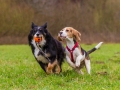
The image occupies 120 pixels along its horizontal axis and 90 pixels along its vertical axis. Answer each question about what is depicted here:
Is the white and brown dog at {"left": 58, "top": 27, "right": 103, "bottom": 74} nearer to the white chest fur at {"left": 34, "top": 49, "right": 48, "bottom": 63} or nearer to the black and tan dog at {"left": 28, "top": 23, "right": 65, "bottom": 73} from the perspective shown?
the black and tan dog at {"left": 28, "top": 23, "right": 65, "bottom": 73}

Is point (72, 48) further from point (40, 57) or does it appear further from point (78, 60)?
point (40, 57)

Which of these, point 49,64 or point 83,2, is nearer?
point 49,64

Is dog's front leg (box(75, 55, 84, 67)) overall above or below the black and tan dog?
below

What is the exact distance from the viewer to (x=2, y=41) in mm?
28188

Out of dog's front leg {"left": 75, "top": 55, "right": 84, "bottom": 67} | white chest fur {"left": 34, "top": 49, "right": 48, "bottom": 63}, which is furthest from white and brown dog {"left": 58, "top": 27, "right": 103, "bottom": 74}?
white chest fur {"left": 34, "top": 49, "right": 48, "bottom": 63}

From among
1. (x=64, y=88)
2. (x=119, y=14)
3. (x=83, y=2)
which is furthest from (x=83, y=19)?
(x=64, y=88)

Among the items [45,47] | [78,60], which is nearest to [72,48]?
[78,60]

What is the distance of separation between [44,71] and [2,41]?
2060cm

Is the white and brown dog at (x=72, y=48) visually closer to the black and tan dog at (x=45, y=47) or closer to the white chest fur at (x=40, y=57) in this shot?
the black and tan dog at (x=45, y=47)

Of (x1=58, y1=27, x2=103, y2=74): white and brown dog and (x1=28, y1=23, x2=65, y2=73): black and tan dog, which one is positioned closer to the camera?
(x1=28, y1=23, x2=65, y2=73): black and tan dog

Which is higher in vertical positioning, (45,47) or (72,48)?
(45,47)

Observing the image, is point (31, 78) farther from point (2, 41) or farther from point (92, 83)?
point (2, 41)

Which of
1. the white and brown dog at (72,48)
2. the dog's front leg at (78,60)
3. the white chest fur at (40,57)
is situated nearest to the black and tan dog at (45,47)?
the white chest fur at (40,57)

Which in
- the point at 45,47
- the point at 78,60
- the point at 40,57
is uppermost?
the point at 45,47
